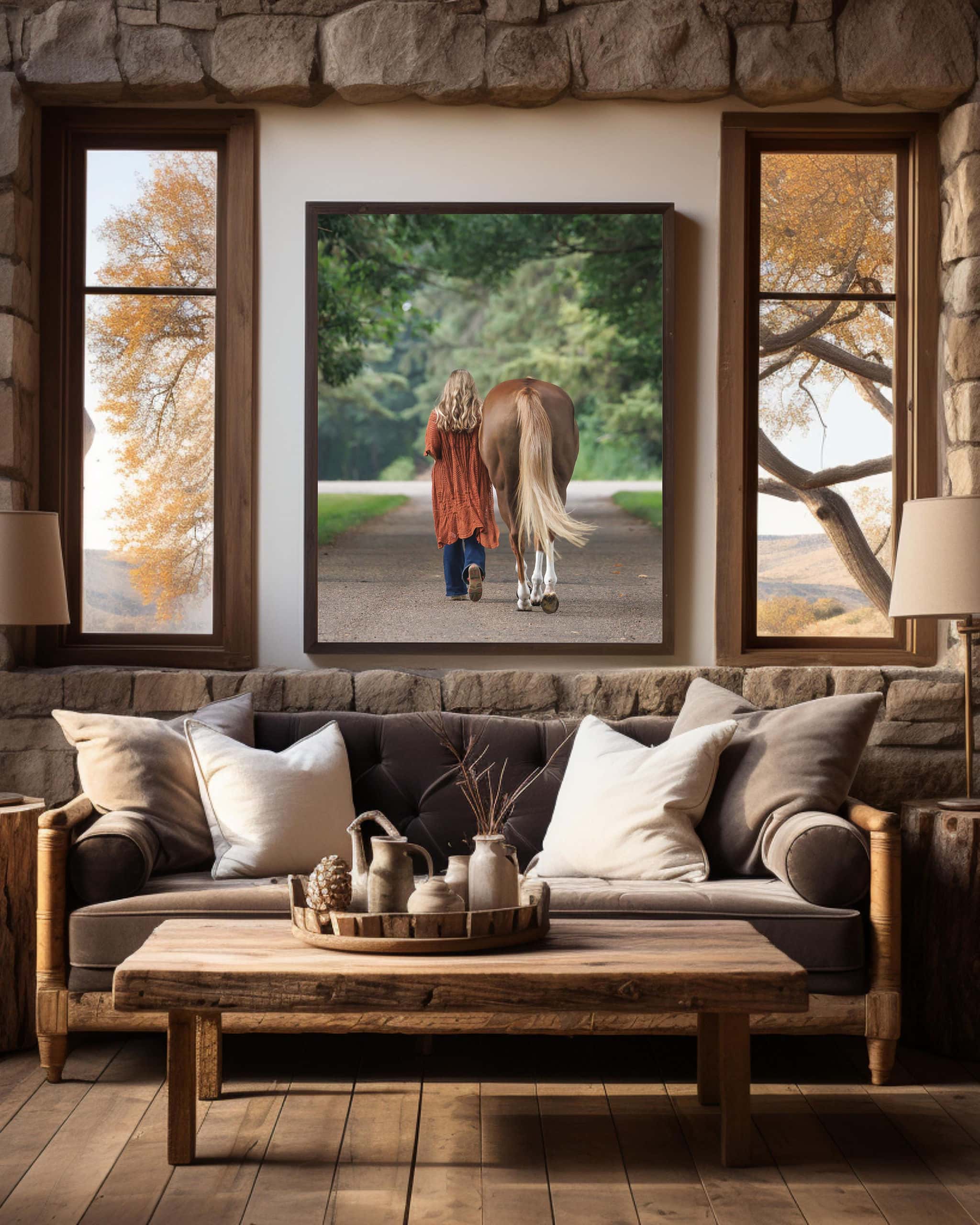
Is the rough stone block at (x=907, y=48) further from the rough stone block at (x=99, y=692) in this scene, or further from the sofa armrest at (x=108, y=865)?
the sofa armrest at (x=108, y=865)

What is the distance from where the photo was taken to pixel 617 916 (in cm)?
290

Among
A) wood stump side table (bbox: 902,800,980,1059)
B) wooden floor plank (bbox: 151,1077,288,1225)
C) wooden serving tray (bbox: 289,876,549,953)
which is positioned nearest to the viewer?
wooden floor plank (bbox: 151,1077,288,1225)

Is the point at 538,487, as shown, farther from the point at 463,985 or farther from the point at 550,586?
the point at 463,985

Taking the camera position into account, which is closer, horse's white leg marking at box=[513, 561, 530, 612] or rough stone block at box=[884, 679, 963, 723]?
rough stone block at box=[884, 679, 963, 723]

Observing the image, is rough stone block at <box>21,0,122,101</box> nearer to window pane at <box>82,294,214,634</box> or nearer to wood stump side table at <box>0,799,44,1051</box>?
window pane at <box>82,294,214,634</box>

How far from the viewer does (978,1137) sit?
→ 260 cm

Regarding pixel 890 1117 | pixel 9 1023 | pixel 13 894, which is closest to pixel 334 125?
pixel 13 894

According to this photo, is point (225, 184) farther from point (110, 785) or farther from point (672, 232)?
point (110, 785)

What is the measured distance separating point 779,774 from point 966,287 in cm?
173

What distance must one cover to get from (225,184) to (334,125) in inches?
16.3

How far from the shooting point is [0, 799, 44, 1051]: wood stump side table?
3.12 metres

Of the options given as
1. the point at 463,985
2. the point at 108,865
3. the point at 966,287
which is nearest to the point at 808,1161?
the point at 463,985

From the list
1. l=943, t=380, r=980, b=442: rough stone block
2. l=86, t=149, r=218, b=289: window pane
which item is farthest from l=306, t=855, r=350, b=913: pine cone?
l=943, t=380, r=980, b=442: rough stone block

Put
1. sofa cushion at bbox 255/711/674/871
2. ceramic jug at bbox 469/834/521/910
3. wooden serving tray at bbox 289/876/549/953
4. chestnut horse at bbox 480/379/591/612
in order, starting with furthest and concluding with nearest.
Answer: chestnut horse at bbox 480/379/591/612 < sofa cushion at bbox 255/711/674/871 < ceramic jug at bbox 469/834/521/910 < wooden serving tray at bbox 289/876/549/953
